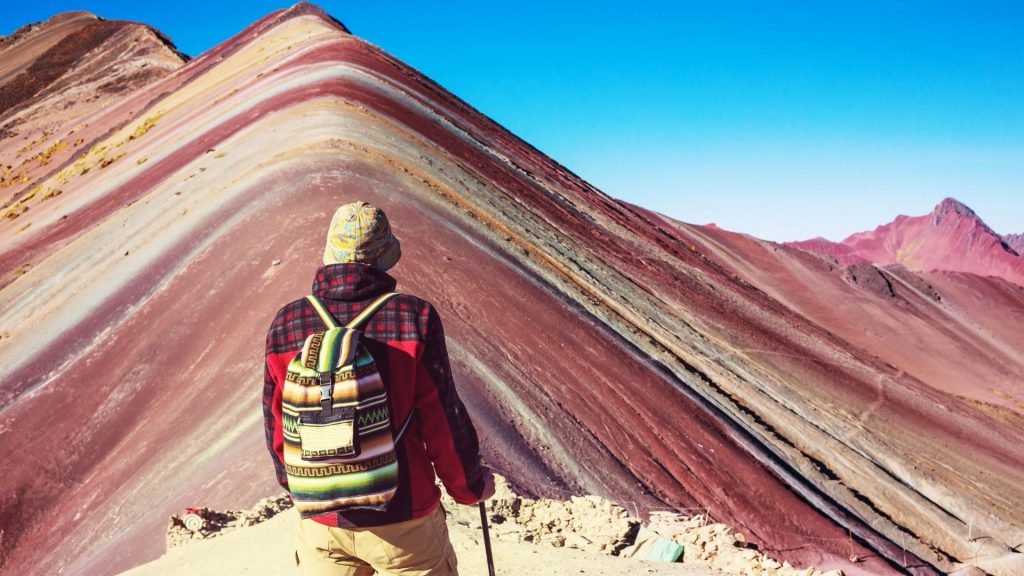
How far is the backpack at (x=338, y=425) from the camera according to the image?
2221 millimetres

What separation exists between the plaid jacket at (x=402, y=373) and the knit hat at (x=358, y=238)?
0.04 m

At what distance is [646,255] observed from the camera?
72.8 feet

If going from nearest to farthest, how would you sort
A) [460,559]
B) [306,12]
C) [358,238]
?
[358,238] < [460,559] < [306,12]

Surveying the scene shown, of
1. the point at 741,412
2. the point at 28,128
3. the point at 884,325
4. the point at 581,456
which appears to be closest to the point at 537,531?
the point at 581,456

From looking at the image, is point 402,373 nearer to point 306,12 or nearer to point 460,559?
point 460,559

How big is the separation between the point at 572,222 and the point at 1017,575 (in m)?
12.7

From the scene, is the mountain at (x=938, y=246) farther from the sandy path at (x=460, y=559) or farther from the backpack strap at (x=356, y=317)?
the backpack strap at (x=356, y=317)

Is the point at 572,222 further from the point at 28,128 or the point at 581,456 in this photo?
the point at 28,128

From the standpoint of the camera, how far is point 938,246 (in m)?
76.6

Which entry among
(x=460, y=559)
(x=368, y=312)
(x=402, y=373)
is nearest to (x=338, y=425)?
(x=402, y=373)

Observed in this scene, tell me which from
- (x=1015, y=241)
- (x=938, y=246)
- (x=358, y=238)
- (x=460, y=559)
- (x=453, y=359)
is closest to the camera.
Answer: (x=358, y=238)

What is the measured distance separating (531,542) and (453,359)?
3.30 metres

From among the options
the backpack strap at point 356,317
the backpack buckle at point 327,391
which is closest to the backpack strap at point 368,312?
the backpack strap at point 356,317

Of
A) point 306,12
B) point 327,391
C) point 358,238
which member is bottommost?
point 327,391
